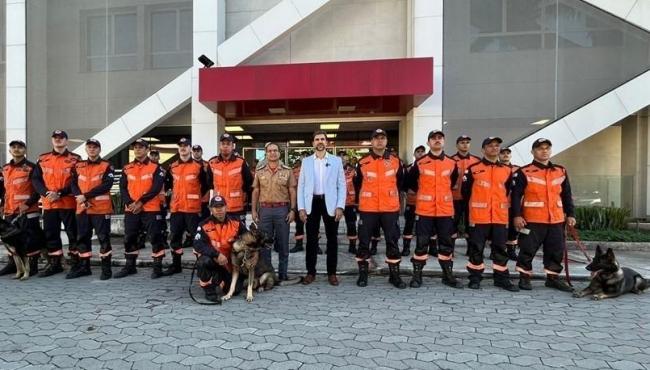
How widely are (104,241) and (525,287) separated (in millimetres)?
5806

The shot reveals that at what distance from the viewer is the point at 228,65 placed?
11.0 m

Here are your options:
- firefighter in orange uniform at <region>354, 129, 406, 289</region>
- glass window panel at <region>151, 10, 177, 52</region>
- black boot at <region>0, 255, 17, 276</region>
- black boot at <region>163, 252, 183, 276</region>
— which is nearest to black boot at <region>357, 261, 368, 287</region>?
firefighter in orange uniform at <region>354, 129, 406, 289</region>

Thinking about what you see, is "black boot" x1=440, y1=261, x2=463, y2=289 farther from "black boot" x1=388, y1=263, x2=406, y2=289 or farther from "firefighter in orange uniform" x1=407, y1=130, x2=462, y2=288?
"black boot" x1=388, y1=263, x2=406, y2=289

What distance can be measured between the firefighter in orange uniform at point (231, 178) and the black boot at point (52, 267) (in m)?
2.64

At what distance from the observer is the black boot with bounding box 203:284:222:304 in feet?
15.2

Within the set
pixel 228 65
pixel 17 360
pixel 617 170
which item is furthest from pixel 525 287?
pixel 228 65

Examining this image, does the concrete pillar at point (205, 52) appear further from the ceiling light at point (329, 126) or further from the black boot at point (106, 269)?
the black boot at point (106, 269)

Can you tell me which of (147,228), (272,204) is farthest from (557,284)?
(147,228)

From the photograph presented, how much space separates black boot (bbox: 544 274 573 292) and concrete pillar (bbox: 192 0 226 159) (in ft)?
28.4

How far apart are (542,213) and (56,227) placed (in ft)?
22.6

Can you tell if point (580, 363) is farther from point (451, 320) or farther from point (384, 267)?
point (384, 267)

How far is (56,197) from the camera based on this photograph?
5.84m

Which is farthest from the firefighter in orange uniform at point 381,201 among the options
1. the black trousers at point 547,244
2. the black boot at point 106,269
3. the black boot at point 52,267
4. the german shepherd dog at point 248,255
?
the black boot at point 52,267

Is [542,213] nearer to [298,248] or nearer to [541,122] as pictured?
[298,248]
